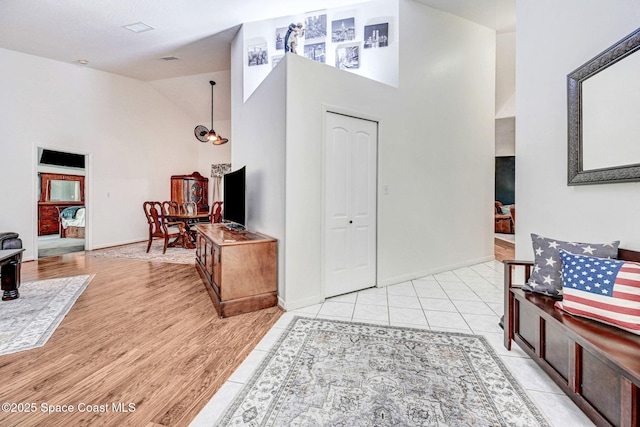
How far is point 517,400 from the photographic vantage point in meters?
1.53

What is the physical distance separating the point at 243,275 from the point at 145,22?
162 inches

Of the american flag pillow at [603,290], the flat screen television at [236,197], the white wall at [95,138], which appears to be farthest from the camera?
the white wall at [95,138]

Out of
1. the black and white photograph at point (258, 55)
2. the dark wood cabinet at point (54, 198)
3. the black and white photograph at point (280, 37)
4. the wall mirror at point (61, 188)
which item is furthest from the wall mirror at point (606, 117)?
the wall mirror at point (61, 188)

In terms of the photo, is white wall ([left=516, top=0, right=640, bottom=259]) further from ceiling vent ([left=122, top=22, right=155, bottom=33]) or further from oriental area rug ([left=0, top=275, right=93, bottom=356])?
ceiling vent ([left=122, top=22, right=155, bottom=33])

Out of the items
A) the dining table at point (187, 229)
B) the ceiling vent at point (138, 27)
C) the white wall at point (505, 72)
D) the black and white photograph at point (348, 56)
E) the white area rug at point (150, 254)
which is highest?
the white wall at point (505, 72)

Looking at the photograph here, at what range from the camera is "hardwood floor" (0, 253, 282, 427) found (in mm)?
1465

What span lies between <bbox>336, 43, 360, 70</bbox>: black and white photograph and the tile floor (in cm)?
315

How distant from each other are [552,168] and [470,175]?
98.0 inches

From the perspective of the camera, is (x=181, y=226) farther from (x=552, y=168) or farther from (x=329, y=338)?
(x=552, y=168)

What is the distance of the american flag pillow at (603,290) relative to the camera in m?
1.30

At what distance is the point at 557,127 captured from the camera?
1.98 m

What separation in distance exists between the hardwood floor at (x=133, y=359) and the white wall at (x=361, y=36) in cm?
341

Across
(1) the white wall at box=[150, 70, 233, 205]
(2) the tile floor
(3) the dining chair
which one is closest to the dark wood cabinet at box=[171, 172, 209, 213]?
(1) the white wall at box=[150, 70, 233, 205]

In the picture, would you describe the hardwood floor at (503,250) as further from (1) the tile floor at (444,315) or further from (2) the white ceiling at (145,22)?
(2) the white ceiling at (145,22)
